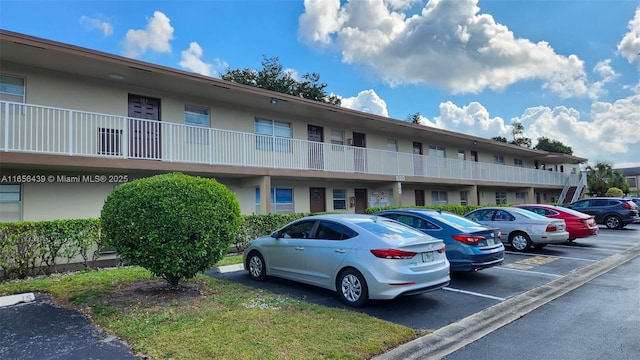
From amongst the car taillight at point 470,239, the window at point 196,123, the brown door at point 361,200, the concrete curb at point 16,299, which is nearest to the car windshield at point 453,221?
the car taillight at point 470,239

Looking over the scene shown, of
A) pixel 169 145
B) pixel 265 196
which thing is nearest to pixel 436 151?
pixel 265 196

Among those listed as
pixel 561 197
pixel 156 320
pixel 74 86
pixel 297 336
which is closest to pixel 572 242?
pixel 297 336

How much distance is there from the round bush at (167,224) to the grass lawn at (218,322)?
2.23 ft

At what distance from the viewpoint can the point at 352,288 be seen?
6219mm

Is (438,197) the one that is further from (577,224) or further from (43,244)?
(43,244)

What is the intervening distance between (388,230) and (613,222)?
20.8 m

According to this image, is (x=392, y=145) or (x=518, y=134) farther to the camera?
(x=518, y=134)

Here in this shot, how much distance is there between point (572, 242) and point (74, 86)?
716 inches

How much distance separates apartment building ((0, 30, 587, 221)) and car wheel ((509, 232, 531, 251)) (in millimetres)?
6252

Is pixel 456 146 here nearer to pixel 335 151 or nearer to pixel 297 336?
pixel 335 151

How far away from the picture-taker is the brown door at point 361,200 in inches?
739

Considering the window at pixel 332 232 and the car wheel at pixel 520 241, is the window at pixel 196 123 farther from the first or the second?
the car wheel at pixel 520 241

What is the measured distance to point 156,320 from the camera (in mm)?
5219

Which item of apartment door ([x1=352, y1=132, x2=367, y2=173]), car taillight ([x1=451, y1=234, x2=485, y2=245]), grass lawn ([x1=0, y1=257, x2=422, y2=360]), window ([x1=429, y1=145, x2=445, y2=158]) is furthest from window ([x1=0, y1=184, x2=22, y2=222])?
window ([x1=429, y1=145, x2=445, y2=158])
